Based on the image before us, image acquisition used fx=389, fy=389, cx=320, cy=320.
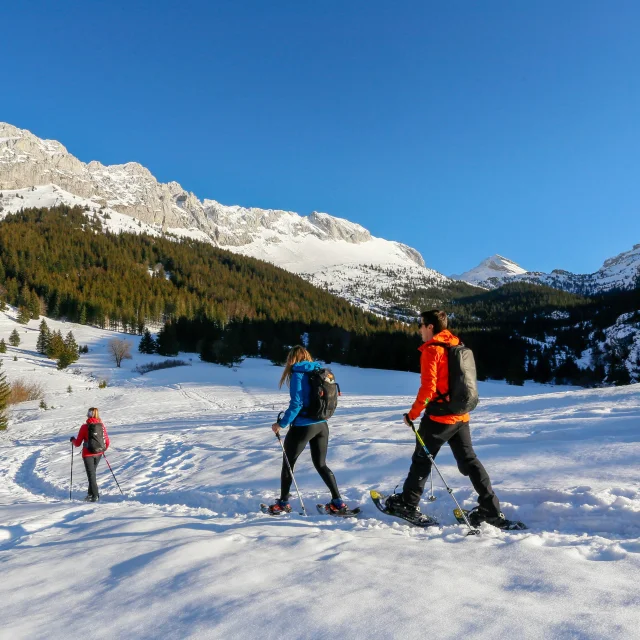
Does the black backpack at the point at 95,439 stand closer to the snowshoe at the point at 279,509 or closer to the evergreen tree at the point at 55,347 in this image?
the snowshoe at the point at 279,509

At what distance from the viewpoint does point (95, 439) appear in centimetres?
805

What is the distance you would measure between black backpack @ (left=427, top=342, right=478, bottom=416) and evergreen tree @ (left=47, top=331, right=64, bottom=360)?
55.0m

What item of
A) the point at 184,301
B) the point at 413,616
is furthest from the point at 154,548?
the point at 184,301

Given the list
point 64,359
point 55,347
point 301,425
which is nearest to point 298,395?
point 301,425

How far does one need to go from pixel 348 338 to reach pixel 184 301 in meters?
44.4

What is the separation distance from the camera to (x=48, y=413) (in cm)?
2447

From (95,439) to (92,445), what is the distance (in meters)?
0.13

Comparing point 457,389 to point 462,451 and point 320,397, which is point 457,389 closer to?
point 462,451

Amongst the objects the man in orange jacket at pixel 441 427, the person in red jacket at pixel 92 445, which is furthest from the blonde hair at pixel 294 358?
the person in red jacket at pixel 92 445

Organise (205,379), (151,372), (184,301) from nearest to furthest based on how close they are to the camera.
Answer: (205,379) < (151,372) < (184,301)

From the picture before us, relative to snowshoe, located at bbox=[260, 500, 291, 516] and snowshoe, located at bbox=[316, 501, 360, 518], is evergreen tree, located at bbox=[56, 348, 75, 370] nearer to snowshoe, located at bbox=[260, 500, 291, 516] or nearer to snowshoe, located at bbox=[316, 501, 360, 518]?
snowshoe, located at bbox=[260, 500, 291, 516]

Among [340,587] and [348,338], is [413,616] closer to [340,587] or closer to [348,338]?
[340,587]

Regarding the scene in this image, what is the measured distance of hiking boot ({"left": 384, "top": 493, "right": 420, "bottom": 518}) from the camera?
14.6 feet

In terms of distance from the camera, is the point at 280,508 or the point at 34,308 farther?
the point at 34,308
